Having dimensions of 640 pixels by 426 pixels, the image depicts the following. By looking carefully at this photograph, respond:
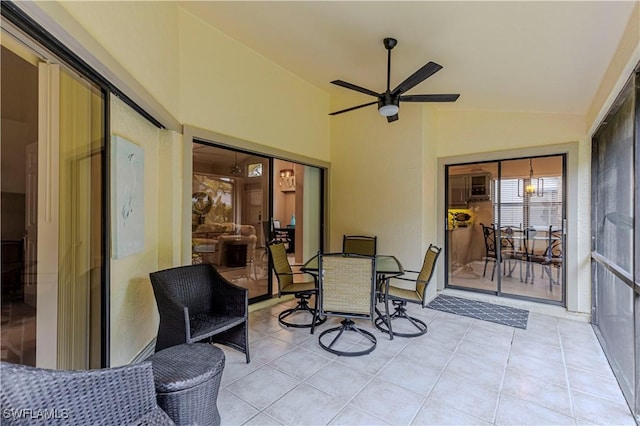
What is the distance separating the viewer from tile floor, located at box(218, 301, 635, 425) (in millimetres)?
2010

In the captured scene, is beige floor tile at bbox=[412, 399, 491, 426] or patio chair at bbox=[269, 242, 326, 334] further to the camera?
patio chair at bbox=[269, 242, 326, 334]

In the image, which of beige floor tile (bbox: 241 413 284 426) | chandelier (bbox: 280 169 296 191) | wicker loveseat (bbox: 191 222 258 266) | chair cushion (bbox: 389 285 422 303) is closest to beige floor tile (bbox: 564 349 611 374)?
chair cushion (bbox: 389 285 422 303)

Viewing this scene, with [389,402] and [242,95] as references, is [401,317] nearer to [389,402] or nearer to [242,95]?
[389,402]

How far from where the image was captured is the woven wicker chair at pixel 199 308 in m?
2.34

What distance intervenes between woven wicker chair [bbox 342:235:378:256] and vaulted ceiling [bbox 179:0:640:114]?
2.37 metres

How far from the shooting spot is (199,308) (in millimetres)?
2811

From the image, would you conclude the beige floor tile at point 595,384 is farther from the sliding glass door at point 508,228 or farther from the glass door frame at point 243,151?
the glass door frame at point 243,151

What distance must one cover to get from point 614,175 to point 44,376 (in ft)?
13.9

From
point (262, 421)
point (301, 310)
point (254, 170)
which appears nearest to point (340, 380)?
point (262, 421)

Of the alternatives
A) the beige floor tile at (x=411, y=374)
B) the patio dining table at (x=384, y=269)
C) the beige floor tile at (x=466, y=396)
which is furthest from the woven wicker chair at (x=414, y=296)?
the beige floor tile at (x=466, y=396)

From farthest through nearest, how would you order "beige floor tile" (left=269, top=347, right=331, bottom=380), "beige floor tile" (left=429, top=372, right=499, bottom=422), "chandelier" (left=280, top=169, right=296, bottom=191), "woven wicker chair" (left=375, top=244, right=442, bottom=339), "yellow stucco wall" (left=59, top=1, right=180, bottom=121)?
1. "chandelier" (left=280, top=169, right=296, bottom=191)
2. "woven wicker chair" (left=375, top=244, right=442, bottom=339)
3. "beige floor tile" (left=269, top=347, right=331, bottom=380)
4. "beige floor tile" (left=429, top=372, right=499, bottom=422)
5. "yellow stucco wall" (left=59, top=1, right=180, bottom=121)

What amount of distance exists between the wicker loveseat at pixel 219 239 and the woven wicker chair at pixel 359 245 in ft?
5.09

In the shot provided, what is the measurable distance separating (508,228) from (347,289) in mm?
3080

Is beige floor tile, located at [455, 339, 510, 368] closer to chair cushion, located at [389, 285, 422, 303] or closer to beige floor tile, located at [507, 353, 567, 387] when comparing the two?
beige floor tile, located at [507, 353, 567, 387]
